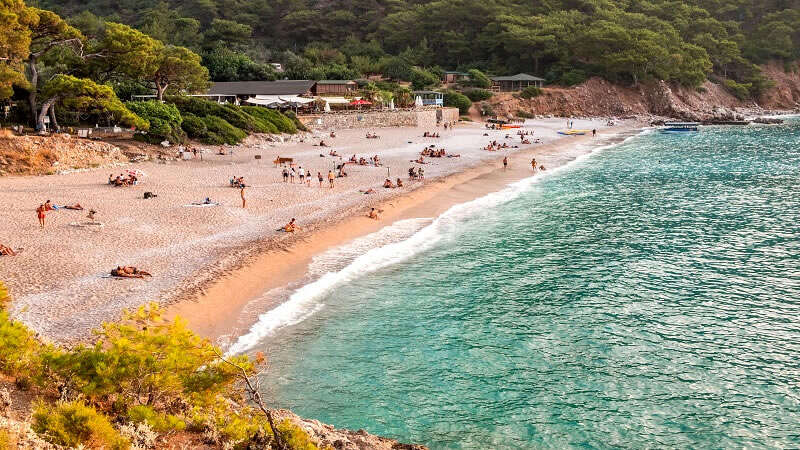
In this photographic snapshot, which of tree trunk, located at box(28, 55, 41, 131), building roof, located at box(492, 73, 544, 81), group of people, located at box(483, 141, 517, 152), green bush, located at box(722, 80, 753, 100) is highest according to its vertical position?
building roof, located at box(492, 73, 544, 81)

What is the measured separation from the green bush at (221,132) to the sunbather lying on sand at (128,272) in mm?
36089

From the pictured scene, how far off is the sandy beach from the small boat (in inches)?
2196

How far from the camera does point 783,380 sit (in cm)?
1706

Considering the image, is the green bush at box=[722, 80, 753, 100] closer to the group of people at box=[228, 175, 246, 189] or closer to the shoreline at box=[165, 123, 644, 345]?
the shoreline at box=[165, 123, 644, 345]

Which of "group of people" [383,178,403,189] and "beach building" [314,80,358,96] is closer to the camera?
"group of people" [383,178,403,189]

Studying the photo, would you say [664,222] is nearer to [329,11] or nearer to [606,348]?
[606,348]

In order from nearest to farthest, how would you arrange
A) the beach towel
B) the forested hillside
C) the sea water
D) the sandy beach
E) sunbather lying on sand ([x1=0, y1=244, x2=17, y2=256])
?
the sea water → the sandy beach → sunbather lying on sand ([x1=0, y1=244, x2=17, y2=256]) → the beach towel → the forested hillside

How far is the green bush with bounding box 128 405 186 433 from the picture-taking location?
36.0 ft

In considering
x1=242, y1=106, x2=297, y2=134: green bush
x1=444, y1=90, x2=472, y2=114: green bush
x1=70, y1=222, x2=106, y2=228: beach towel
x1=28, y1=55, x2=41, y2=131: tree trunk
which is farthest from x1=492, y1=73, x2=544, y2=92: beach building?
x1=70, y1=222, x2=106, y2=228: beach towel

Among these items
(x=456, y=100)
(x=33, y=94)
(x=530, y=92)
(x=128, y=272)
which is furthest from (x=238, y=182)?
(x=530, y=92)

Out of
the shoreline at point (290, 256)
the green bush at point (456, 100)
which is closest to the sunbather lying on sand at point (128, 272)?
the shoreline at point (290, 256)

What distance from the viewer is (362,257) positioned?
92.3ft

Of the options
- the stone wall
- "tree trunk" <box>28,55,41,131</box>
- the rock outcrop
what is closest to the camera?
the rock outcrop

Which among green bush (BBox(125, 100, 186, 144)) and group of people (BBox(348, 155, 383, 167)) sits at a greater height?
green bush (BBox(125, 100, 186, 144))
